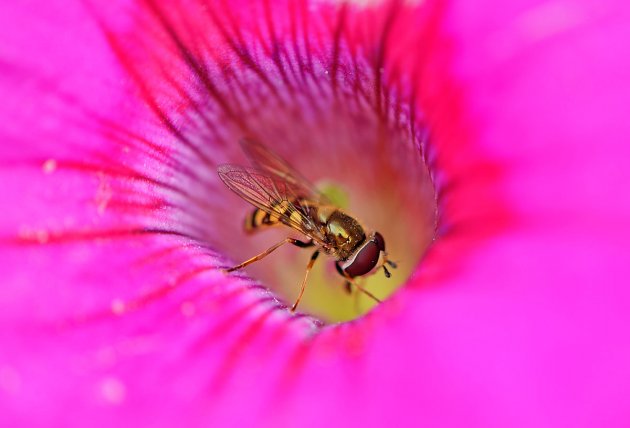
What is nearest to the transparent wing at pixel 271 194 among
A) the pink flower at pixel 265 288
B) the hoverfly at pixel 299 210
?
the hoverfly at pixel 299 210

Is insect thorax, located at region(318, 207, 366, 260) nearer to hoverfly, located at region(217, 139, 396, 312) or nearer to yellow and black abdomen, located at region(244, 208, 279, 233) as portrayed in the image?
hoverfly, located at region(217, 139, 396, 312)

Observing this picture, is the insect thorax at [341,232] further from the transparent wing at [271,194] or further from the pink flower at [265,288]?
the pink flower at [265,288]

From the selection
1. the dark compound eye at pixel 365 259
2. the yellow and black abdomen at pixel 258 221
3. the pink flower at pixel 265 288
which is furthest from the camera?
the yellow and black abdomen at pixel 258 221

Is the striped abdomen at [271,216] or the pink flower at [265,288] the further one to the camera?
the striped abdomen at [271,216]

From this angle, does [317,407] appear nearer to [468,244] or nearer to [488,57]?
[468,244]

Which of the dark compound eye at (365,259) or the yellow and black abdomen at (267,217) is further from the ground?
the yellow and black abdomen at (267,217)

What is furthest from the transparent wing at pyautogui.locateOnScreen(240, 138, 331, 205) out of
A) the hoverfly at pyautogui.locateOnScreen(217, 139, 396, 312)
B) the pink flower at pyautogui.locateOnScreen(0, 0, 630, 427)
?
the pink flower at pyautogui.locateOnScreen(0, 0, 630, 427)

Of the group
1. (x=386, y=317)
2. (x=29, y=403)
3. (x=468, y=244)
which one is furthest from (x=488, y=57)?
(x=29, y=403)

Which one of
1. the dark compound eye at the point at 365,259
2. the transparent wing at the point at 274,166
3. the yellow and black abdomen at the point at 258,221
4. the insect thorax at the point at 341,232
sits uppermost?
the transparent wing at the point at 274,166
